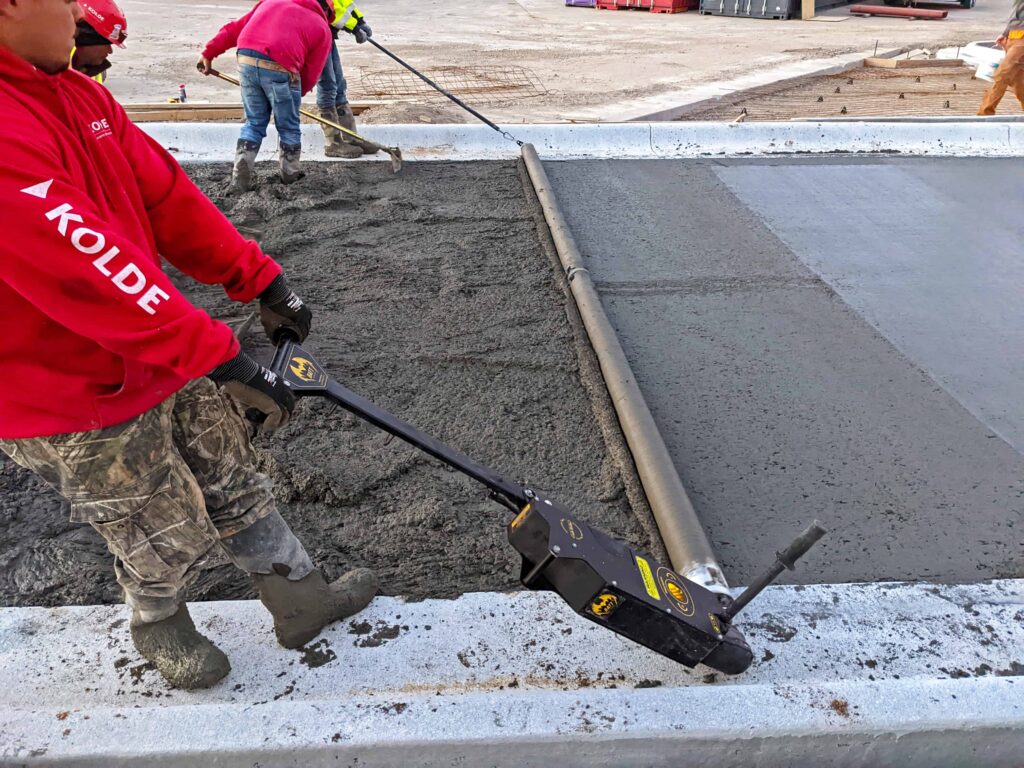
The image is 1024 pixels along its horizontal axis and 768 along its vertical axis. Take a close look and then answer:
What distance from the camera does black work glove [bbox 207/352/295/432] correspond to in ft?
5.28

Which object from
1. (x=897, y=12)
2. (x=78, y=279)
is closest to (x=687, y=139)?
(x=78, y=279)

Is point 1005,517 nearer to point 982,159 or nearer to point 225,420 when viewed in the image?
point 225,420

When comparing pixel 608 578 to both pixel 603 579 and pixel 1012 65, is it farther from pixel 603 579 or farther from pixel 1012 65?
pixel 1012 65

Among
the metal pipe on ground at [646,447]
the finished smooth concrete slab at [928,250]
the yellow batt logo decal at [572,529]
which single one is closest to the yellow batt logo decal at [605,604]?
the yellow batt logo decal at [572,529]

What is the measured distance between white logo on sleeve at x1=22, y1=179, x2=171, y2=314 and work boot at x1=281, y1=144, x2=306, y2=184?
3.90 metres

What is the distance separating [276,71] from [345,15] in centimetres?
87

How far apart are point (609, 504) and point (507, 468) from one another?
359 mm

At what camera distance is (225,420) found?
5.85 feet

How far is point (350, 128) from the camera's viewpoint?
5910mm

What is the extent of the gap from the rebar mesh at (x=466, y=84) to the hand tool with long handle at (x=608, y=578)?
857 centimetres

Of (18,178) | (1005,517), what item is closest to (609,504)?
(1005,517)

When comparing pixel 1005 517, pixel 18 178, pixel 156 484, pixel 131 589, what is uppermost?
pixel 18 178

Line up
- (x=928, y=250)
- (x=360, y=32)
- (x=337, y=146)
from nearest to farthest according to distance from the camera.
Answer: (x=928, y=250)
(x=337, y=146)
(x=360, y=32)

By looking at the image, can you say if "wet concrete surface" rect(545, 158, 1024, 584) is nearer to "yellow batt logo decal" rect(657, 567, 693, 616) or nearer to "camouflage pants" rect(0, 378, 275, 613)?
"yellow batt logo decal" rect(657, 567, 693, 616)
